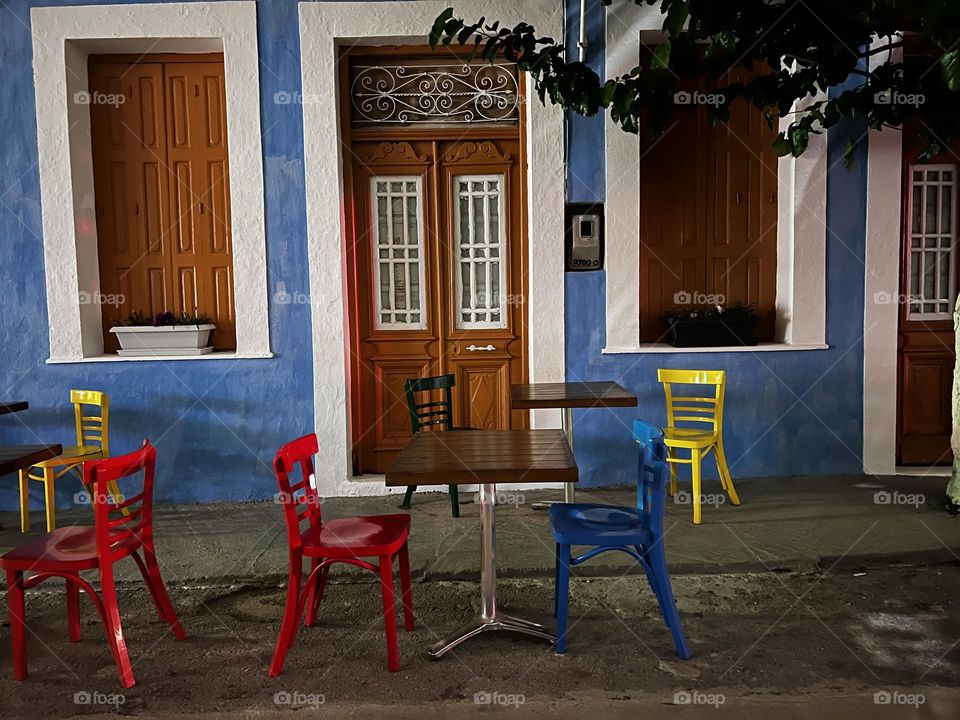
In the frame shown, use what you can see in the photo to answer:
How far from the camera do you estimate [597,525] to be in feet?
10.8

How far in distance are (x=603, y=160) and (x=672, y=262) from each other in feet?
3.04

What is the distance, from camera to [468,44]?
219 inches

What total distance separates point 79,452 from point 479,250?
9.74ft

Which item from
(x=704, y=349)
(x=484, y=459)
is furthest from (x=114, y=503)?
(x=704, y=349)

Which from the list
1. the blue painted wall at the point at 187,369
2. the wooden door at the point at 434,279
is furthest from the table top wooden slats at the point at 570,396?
the blue painted wall at the point at 187,369

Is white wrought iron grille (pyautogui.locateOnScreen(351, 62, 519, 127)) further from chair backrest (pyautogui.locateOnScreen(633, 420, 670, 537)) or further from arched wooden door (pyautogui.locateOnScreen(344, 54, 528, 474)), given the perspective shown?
chair backrest (pyautogui.locateOnScreen(633, 420, 670, 537))

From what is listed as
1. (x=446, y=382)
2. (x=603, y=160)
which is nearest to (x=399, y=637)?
(x=446, y=382)

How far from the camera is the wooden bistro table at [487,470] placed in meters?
3.03

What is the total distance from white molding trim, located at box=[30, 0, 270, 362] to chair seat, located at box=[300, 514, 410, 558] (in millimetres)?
2477

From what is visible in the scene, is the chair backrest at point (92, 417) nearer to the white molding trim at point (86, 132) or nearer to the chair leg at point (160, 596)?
the white molding trim at point (86, 132)

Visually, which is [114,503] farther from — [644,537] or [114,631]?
[644,537]

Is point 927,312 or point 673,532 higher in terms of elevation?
point 927,312

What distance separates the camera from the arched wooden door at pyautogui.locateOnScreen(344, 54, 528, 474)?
5.79 m

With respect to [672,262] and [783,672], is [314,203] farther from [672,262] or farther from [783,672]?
[783,672]
